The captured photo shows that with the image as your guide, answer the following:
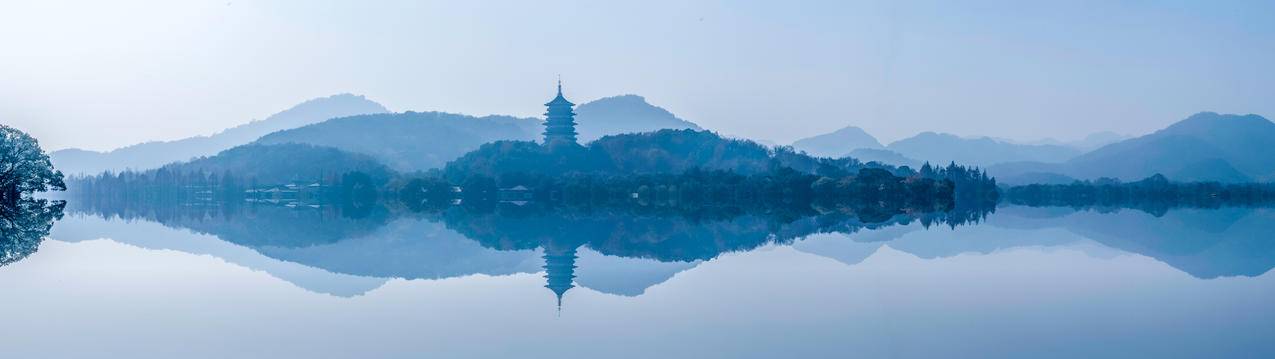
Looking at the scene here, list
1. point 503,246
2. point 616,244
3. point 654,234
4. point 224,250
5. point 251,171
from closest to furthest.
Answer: point 224,250
point 503,246
point 616,244
point 654,234
point 251,171

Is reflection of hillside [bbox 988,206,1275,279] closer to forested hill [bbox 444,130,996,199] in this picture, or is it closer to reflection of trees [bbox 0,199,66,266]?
reflection of trees [bbox 0,199,66,266]

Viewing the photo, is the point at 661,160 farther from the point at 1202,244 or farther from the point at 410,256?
the point at 410,256

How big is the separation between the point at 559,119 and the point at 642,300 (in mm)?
97995

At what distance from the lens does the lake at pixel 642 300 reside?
9.16 meters

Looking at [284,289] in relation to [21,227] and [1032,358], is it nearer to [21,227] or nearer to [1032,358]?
[1032,358]

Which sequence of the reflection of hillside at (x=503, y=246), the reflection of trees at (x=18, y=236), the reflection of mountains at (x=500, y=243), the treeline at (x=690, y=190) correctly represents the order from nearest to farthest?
1. the reflection of hillside at (x=503, y=246)
2. the reflection of mountains at (x=500, y=243)
3. the reflection of trees at (x=18, y=236)
4. the treeline at (x=690, y=190)

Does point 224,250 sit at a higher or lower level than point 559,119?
lower

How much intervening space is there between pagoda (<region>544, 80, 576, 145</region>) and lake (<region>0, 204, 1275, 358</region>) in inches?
3407

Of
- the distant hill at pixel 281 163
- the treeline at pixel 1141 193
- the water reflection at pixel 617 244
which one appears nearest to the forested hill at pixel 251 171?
the distant hill at pixel 281 163

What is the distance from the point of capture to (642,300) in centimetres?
1214

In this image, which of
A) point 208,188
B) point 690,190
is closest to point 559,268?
point 690,190

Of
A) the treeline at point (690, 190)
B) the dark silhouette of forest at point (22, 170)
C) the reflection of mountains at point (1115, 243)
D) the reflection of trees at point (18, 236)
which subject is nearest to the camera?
the reflection of trees at point (18, 236)

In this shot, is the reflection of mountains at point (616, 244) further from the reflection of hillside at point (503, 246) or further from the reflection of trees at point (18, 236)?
the reflection of trees at point (18, 236)

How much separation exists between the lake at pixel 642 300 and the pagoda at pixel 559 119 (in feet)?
284
